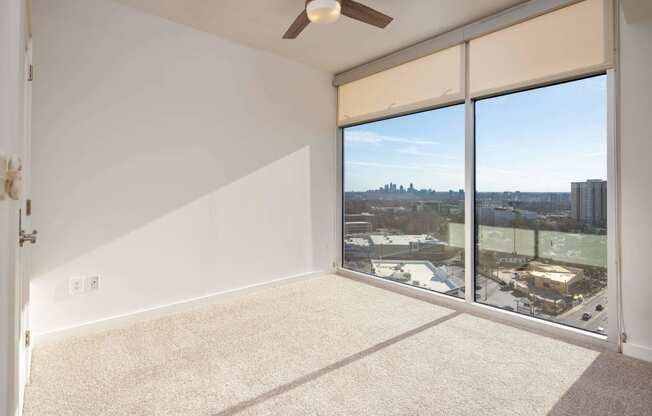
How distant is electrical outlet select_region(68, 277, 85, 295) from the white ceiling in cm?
218

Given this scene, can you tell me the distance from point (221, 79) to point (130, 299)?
84.8 inches

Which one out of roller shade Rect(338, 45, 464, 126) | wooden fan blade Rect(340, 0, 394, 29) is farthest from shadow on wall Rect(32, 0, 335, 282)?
wooden fan blade Rect(340, 0, 394, 29)

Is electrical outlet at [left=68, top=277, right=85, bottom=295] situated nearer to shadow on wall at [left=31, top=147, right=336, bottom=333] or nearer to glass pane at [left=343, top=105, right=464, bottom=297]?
shadow on wall at [left=31, top=147, right=336, bottom=333]

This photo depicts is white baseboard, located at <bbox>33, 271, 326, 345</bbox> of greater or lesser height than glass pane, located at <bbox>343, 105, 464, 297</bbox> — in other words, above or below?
below

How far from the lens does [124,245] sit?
107 inches

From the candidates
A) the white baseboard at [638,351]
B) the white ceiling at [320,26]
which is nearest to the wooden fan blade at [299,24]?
the white ceiling at [320,26]

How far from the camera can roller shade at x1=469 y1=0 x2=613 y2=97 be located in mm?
2305

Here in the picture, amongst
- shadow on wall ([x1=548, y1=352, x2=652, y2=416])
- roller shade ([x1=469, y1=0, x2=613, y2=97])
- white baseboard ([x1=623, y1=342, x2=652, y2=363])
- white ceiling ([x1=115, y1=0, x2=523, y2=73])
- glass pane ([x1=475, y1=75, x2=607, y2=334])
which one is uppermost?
white ceiling ([x1=115, y1=0, x2=523, y2=73])

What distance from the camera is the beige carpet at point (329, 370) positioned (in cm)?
170

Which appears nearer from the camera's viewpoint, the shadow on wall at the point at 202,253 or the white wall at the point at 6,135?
the white wall at the point at 6,135

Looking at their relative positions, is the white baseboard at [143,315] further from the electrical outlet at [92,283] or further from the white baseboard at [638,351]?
the white baseboard at [638,351]

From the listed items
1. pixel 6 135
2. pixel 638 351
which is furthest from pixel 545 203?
pixel 6 135

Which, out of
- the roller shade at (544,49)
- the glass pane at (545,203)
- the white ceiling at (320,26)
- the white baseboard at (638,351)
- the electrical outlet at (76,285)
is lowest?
the white baseboard at (638,351)

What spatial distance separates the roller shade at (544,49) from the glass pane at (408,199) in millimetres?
422
